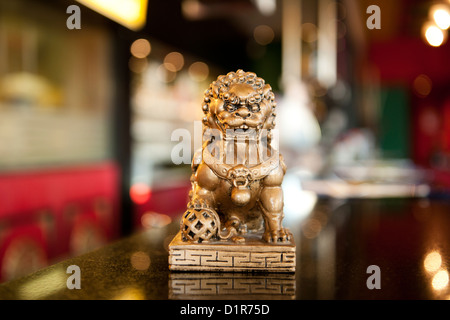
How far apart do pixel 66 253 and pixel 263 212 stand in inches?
108

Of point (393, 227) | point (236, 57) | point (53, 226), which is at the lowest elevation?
point (53, 226)

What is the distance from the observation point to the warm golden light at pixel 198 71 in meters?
5.70

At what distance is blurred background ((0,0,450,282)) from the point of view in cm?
276

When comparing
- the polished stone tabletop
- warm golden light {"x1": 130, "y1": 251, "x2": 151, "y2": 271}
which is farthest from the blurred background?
warm golden light {"x1": 130, "y1": 251, "x2": 151, "y2": 271}

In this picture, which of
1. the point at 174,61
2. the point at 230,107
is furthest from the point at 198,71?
the point at 230,107

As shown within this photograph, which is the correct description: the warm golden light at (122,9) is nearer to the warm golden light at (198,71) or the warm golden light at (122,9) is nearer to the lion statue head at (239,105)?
the lion statue head at (239,105)

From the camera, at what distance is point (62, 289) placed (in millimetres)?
→ 721

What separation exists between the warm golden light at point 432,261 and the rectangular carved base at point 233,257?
0.93 ft

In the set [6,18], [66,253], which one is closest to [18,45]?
[6,18]

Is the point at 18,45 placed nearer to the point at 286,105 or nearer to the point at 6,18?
the point at 6,18

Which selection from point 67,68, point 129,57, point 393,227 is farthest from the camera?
point 129,57

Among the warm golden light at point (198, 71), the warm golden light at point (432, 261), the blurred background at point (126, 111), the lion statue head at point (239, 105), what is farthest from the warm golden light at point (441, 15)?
the warm golden light at point (198, 71)

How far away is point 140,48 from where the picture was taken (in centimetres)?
431

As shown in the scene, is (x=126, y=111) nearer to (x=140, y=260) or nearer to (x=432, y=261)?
(x=140, y=260)
